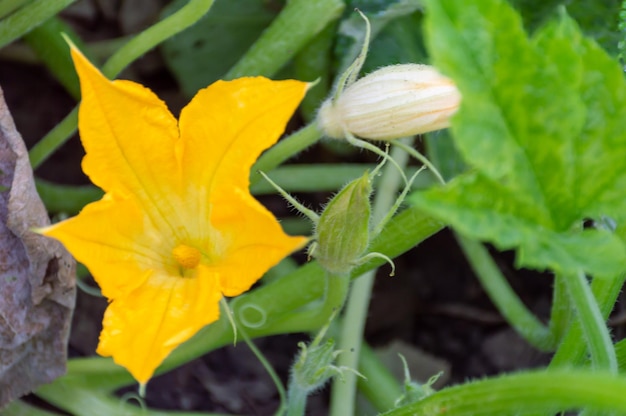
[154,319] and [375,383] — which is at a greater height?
[154,319]

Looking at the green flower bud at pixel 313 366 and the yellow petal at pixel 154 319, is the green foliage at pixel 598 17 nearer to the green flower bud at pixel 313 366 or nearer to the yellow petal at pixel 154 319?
the green flower bud at pixel 313 366

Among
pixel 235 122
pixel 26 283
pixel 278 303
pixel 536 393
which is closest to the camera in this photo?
pixel 536 393

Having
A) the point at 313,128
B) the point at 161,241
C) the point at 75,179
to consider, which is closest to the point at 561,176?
the point at 313,128

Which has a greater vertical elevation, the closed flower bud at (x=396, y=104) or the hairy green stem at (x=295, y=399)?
the closed flower bud at (x=396, y=104)

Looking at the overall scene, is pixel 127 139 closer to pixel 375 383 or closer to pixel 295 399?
pixel 295 399

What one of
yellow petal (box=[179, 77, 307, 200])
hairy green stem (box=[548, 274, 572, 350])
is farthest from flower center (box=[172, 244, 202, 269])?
hairy green stem (box=[548, 274, 572, 350])

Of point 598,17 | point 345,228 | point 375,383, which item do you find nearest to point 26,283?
point 345,228

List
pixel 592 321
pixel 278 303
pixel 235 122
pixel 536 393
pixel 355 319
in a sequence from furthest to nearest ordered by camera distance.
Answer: pixel 355 319, pixel 278 303, pixel 235 122, pixel 592 321, pixel 536 393

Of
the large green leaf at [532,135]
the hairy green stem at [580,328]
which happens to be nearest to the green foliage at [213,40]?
the hairy green stem at [580,328]
